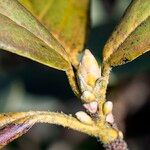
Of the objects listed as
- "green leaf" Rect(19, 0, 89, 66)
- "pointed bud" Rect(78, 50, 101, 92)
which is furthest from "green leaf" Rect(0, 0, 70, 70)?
"green leaf" Rect(19, 0, 89, 66)

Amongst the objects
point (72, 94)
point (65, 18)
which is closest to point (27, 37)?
point (65, 18)

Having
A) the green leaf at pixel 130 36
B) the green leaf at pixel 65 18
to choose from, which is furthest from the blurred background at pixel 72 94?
the green leaf at pixel 130 36

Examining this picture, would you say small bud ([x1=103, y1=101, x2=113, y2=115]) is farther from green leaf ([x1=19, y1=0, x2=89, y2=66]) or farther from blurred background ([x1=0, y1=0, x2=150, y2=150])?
blurred background ([x1=0, y1=0, x2=150, y2=150])

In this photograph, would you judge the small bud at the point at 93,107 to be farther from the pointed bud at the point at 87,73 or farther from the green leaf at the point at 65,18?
the green leaf at the point at 65,18

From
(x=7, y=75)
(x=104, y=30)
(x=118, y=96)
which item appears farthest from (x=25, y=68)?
(x=118, y=96)

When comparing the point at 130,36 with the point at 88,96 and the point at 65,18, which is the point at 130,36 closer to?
the point at 88,96

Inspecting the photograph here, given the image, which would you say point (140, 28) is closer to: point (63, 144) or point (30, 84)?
point (30, 84)
